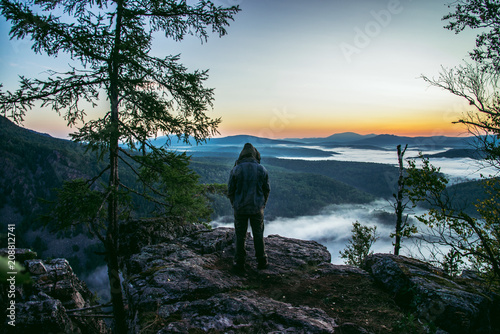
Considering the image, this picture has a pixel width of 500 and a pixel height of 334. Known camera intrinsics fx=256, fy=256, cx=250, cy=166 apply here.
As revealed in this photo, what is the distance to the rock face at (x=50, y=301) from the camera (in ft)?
19.8

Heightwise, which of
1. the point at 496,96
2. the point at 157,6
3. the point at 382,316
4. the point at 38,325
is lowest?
the point at 38,325

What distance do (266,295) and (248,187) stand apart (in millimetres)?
2655

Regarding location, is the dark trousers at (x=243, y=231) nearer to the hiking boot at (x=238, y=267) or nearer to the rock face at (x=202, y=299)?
the hiking boot at (x=238, y=267)

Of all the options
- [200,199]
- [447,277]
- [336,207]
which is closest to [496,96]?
[447,277]

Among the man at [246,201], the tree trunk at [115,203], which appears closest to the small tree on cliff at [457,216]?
the man at [246,201]

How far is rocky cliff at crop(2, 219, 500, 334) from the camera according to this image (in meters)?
4.73

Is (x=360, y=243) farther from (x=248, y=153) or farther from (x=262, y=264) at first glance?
(x=248, y=153)

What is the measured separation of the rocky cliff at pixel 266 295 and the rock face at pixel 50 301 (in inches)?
1.1

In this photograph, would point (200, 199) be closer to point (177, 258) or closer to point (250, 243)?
point (250, 243)

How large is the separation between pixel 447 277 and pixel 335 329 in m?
3.81

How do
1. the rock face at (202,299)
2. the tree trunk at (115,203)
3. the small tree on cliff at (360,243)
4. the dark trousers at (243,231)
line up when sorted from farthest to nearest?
the small tree on cliff at (360,243) < the tree trunk at (115,203) < the dark trousers at (243,231) < the rock face at (202,299)

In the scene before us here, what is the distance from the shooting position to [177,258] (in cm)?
720

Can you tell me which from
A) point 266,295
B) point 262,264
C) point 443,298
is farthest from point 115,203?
point 443,298

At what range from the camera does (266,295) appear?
593 centimetres
